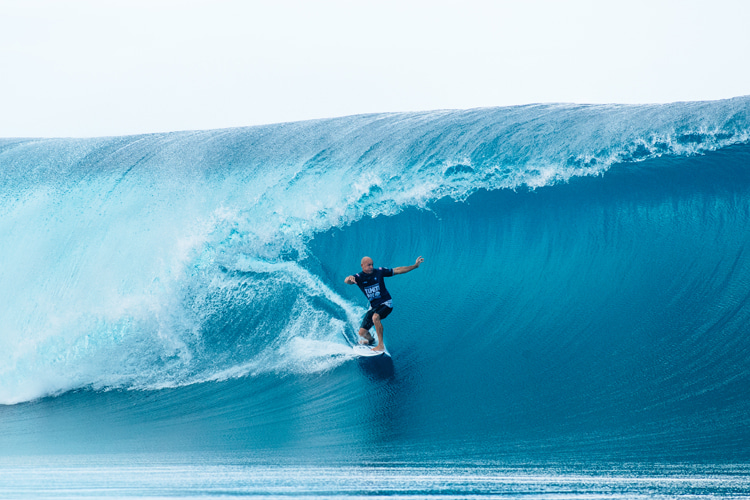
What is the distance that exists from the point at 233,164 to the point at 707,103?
7051 millimetres

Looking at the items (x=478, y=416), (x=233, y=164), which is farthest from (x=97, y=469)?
(x=233, y=164)

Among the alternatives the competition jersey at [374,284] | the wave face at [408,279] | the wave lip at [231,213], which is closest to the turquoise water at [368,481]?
the wave face at [408,279]

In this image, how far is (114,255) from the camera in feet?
27.4

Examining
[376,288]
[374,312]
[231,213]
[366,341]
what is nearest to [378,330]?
[374,312]

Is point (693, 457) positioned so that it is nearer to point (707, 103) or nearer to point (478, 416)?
point (478, 416)

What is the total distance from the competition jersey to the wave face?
639 mm

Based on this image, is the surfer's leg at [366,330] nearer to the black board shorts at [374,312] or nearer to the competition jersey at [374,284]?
the black board shorts at [374,312]

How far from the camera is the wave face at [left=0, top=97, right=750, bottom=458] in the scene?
5164 millimetres

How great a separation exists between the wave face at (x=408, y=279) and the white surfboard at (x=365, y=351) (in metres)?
0.18

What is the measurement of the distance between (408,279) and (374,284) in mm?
1829

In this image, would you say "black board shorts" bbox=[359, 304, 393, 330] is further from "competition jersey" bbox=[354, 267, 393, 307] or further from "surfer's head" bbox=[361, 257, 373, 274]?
"surfer's head" bbox=[361, 257, 373, 274]

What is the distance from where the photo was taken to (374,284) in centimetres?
597

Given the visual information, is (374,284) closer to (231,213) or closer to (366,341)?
(366,341)

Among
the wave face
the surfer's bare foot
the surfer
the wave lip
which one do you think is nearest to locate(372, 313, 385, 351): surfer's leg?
the surfer
